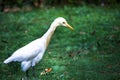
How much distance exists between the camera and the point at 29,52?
8.80m

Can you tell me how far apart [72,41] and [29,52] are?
4492mm

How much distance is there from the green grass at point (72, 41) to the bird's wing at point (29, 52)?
0.71m

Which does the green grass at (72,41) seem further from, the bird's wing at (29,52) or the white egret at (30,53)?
the bird's wing at (29,52)

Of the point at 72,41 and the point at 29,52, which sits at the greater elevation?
the point at 29,52

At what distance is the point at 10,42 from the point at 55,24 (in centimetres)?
421

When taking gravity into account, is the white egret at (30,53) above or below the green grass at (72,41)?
above

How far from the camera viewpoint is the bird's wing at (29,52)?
866cm

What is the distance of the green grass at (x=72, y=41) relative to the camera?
992 centimetres

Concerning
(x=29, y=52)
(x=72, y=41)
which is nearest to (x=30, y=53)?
(x=29, y=52)

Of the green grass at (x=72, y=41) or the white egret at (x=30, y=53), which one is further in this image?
the green grass at (x=72, y=41)

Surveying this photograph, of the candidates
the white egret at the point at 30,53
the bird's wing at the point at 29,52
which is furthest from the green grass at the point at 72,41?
the bird's wing at the point at 29,52

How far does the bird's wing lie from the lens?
8.66m

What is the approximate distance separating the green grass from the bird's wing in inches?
28.0

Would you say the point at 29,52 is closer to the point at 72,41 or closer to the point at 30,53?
the point at 30,53
